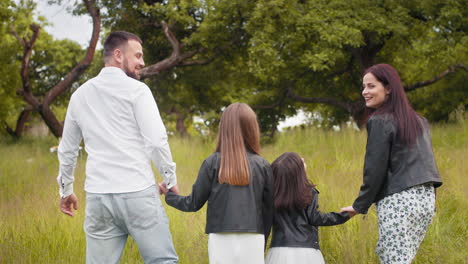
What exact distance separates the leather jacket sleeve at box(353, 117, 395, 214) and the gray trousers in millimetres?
1325

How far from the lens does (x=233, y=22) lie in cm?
1727

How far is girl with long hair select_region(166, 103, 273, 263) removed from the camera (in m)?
3.12

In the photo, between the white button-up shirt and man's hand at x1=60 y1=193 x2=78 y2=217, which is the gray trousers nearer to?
the white button-up shirt

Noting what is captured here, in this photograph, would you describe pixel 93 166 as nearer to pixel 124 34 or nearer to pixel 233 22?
pixel 124 34

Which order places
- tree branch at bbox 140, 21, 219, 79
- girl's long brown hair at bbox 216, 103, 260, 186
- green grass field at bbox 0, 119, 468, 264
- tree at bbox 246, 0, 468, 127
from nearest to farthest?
1. girl's long brown hair at bbox 216, 103, 260, 186
2. green grass field at bbox 0, 119, 468, 264
3. tree at bbox 246, 0, 468, 127
4. tree branch at bbox 140, 21, 219, 79

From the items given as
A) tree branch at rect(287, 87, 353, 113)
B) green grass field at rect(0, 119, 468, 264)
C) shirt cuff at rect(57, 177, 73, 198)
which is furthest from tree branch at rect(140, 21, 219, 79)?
shirt cuff at rect(57, 177, 73, 198)

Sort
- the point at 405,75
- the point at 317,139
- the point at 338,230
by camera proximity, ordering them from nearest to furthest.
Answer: the point at 338,230, the point at 317,139, the point at 405,75

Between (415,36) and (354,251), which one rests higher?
(415,36)

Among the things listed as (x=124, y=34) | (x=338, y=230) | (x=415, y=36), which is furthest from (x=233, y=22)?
(x=124, y=34)

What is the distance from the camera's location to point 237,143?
313 cm

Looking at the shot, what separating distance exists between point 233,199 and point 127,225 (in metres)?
0.68

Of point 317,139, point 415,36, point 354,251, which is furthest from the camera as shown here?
point 415,36

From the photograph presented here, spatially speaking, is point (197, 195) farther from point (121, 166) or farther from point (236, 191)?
point (121, 166)

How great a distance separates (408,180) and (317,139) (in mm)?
9034
